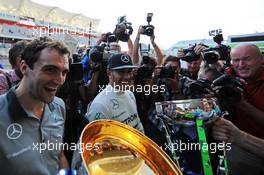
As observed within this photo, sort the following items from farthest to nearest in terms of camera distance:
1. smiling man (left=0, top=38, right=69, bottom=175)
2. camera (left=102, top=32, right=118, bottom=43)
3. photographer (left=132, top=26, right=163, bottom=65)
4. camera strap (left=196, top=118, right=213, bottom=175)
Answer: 1. photographer (left=132, top=26, right=163, bottom=65)
2. camera (left=102, top=32, right=118, bottom=43)
3. camera strap (left=196, top=118, right=213, bottom=175)
4. smiling man (left=0, top=38, right=69, bottom=175)

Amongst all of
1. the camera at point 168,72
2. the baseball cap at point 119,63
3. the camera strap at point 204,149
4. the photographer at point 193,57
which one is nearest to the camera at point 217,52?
the photographer at point 193,57

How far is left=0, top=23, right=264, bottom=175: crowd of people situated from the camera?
1259 millimetres

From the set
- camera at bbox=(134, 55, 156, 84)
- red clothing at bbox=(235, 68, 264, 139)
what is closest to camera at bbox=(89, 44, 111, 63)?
camera at bbox=(134, 55, 156, 84)

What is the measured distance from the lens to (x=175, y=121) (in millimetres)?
1333

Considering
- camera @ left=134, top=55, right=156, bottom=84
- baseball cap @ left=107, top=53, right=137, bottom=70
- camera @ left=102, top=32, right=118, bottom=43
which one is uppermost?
camera @ left=102, top=32, right=118, bottom=43

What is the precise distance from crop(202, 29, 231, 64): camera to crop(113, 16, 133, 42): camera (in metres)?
1.08

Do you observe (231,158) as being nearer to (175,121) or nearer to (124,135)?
(175,121)

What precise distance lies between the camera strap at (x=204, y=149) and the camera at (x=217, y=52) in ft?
3.32

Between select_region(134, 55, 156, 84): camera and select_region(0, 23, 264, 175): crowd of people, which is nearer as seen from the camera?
select_region(0, 23, 264, 175): crowd of people

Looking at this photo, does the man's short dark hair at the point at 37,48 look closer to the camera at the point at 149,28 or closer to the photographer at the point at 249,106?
the photographer at the point at 249,106

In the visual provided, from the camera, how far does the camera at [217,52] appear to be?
7.18 ft

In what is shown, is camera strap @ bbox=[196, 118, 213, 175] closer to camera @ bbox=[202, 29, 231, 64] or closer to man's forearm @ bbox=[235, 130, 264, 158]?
man's forearm @ bbox=[235, 130, 264, 158]

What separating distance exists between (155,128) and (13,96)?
62.5 inches

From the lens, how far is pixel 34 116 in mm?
1330
